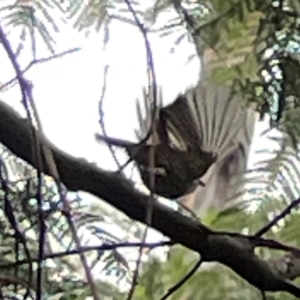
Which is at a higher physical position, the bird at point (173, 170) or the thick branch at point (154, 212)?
the bird at point (173, 170)

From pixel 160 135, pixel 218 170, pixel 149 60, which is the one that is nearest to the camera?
pixel 149 60

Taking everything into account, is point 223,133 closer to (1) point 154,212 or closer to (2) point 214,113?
(2) point 214,113

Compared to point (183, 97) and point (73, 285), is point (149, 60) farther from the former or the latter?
point (73, 285)

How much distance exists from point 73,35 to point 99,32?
23 millimetres

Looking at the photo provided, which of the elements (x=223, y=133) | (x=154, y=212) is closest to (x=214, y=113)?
(x=223, y=133)

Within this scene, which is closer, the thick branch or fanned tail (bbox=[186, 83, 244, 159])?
the thick branch

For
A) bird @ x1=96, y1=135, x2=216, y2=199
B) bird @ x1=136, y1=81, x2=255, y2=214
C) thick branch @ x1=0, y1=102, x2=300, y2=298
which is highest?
bird @ x1=136, y1=81, x2=255, y2=214

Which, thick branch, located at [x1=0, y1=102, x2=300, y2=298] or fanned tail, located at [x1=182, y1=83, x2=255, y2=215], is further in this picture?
fanned tail, located at [x1=182, y1=83, x2=255, y2=215]

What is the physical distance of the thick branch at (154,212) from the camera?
39 cm

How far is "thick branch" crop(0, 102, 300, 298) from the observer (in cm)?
39

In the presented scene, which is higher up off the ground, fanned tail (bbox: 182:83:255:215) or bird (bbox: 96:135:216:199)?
fanned tail (bbox: 182:83:255:215)

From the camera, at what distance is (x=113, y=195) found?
409mm

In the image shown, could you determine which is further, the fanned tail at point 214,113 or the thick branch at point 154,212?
the fanned tail at point 214,113

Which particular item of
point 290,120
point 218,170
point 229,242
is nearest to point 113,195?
point 229,242
